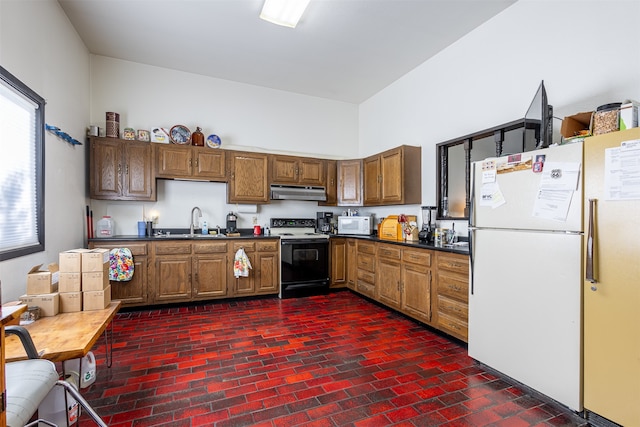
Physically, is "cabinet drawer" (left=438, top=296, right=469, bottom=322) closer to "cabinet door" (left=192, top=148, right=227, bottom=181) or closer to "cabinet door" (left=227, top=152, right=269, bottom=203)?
"cabinet door" (left=227, top=152, right=269, bottom=203)

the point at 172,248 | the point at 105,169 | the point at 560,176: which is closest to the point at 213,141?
the point at 105,169

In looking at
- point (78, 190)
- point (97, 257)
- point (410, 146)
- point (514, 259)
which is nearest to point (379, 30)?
point (410, 146)

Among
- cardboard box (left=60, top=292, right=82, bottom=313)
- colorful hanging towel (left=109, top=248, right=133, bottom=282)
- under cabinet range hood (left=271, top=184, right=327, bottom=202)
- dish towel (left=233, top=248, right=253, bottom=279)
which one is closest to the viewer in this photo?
cardboard box (left=60, top=292, right=82, bottom=313)

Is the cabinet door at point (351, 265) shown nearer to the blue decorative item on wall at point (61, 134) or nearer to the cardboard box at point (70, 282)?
the cardboard box at point (70, 282)

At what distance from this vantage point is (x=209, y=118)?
15.4ft

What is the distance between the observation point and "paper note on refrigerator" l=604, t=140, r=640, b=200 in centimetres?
164

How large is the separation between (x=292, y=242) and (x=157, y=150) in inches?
89.8

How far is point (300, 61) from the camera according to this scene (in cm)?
413

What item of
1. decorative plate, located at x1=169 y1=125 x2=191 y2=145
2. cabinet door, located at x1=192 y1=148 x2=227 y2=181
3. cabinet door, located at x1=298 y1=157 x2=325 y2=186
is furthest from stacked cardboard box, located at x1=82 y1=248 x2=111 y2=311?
cabinet door, located at x1=298 y1=157 x2=325 y2=186

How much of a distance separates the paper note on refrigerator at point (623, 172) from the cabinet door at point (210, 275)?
3933 millimetres

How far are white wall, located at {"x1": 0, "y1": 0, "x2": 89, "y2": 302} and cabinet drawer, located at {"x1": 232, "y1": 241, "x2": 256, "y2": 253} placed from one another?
5.94ft

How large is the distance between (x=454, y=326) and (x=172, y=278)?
342cm

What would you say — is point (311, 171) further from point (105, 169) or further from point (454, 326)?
point (454, 326)

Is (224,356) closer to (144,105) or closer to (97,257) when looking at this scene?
(97,257)
